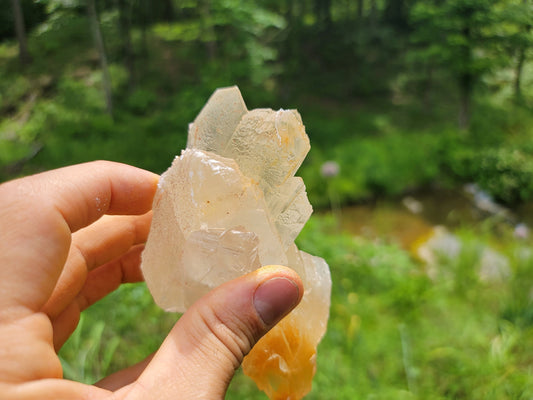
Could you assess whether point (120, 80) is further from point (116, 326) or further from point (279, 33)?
point (116, 326)

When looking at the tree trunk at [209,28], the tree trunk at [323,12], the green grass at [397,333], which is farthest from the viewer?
the tree trunk at [323,12]

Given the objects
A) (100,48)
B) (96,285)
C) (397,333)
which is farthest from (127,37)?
(397,333)

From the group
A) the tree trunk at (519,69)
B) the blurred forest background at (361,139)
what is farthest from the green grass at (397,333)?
the tree trunk at (519,69)

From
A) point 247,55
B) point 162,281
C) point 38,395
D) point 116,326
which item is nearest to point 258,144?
point 162,281

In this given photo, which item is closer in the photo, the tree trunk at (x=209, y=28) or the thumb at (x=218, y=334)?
the thumb at (x=218, y=334)

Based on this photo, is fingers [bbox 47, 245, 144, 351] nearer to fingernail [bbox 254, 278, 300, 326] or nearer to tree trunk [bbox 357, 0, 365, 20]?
fingernail [bbox 254, 278, 300, 326]

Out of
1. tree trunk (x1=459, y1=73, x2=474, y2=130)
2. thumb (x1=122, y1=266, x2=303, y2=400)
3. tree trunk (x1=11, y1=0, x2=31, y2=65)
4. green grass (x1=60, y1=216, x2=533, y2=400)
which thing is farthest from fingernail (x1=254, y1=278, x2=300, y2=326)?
tree trunk (x1=459, y1=73, x2=474, y2=130)

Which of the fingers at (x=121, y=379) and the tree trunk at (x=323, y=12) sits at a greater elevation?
the tree trunk at (x=323, y=12)

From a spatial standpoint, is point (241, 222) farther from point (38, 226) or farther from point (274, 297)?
point (38, 226)

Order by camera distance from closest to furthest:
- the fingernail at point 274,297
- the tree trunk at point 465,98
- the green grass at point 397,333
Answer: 1. the fingernail at point 274,297
2. the green grass at point 397,333
3. the tree trunk at point 465,98

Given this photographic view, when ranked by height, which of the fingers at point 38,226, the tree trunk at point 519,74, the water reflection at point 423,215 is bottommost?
the water reflection at point 423,215

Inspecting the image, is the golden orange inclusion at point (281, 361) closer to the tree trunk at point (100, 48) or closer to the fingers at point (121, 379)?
the fingers at point (121, 379)
